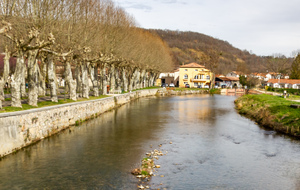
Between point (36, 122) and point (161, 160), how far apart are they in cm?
1101

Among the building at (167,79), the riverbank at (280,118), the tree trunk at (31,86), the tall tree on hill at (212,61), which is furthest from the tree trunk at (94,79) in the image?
the building at (167,79)

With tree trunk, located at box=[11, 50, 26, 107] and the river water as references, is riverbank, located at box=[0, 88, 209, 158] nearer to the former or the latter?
the river water

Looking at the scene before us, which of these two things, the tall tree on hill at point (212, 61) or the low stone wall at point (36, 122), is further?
the tall tree on hill at point (212, 61)

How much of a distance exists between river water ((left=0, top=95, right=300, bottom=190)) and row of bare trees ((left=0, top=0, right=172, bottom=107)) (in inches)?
310

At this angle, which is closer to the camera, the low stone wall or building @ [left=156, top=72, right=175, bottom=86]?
the low stone wall

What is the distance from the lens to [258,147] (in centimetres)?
2434

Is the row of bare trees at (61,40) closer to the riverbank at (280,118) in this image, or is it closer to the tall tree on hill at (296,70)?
the riverbank at (280,118)

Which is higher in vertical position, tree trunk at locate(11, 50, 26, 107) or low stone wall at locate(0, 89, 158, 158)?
tree trunk at locate(11, 50, 26, 107)

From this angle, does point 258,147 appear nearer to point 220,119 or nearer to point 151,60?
point 220,119

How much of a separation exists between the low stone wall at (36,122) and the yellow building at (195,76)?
309 ft

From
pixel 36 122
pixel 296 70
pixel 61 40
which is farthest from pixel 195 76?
pixel 36 122

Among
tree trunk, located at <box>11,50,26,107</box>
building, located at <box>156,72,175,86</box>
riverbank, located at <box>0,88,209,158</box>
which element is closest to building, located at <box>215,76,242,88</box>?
building, located at <box>156,72,175,86</box>

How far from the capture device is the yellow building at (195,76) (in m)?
128

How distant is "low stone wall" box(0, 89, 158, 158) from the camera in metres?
19.1
